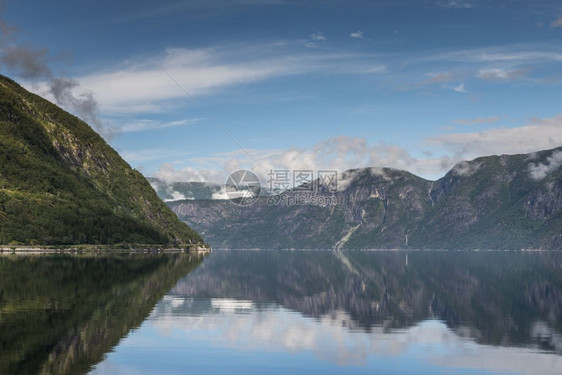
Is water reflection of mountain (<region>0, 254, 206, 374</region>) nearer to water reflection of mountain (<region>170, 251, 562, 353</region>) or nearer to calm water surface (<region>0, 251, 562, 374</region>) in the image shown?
calm water surface (<region>0, 251, 562, 374</region>)

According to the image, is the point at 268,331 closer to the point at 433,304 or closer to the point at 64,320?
the point at 64,320

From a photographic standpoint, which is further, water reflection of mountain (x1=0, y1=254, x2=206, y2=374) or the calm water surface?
the calm water surface

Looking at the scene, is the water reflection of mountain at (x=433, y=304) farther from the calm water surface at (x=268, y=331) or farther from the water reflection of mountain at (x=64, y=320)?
the water reflection of mountain at (x=64, y=320)

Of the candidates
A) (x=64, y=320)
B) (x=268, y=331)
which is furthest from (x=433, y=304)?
(x=64, y=320)

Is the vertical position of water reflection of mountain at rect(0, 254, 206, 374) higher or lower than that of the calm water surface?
higher

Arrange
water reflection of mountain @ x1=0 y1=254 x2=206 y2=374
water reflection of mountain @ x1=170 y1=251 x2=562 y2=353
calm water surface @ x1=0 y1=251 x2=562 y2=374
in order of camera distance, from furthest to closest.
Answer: water reflection of mountain @ x1=170 y1=251 x2=562 y2=353 < calm water surface @ x1=0 y1=251 x2=562 y2=374 < water reflection of mountain @ x1=0 y1=254 x2=206 y2=374

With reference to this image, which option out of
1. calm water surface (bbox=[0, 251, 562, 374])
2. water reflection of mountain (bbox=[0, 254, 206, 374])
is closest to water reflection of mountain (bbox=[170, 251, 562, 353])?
calm water surface (bbox=[0, 251, 562, 374])

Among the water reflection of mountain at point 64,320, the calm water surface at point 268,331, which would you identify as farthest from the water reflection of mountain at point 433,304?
the water reflection of mountain at point 64,320

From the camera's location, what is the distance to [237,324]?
246ft

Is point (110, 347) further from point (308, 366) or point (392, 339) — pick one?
point (392, 339)

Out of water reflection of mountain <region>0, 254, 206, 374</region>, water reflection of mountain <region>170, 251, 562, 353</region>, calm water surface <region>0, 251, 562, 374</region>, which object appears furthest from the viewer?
water reflection of mountain <region>170, 251, 562, 353</region>

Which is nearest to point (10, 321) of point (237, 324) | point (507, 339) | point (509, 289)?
point (237, 324)

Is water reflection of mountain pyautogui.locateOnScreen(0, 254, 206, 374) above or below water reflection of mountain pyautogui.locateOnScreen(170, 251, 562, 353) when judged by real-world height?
above

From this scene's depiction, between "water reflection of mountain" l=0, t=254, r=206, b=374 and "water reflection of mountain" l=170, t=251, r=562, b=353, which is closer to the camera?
"water reflection of mountain" l=0, t=254, r=206, b=374
